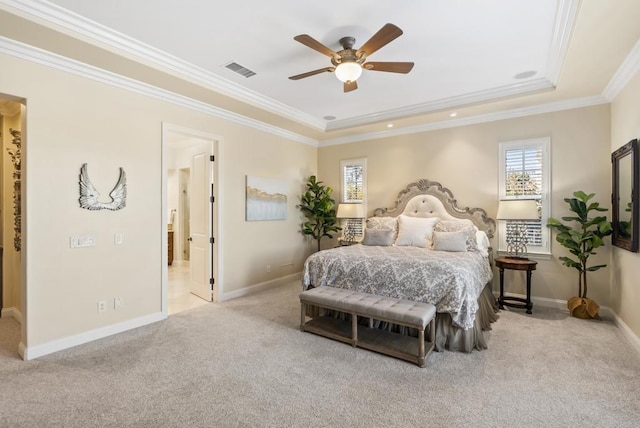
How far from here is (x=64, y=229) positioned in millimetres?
3193

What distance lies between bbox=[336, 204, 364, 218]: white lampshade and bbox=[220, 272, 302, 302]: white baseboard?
61.5 inches

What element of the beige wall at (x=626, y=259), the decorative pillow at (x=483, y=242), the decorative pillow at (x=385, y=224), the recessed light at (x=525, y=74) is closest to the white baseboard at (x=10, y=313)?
the decorative pillow at (x=385, y=224)

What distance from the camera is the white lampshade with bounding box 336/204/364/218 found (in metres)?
5.89

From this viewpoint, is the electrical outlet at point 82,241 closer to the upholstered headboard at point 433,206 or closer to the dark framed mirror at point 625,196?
the upholstered headboard at point 433,206

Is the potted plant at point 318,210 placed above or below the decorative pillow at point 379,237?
above

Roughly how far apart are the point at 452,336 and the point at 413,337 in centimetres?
42

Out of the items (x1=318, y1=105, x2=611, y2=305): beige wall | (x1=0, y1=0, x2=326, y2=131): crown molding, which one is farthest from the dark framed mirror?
(x1=0, y1=0, x2=326, y2=131): crown molding

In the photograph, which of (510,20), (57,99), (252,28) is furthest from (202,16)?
(510,20)

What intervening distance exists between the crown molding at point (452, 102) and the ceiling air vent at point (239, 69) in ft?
7.94

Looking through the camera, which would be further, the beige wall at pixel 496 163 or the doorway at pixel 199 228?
the doorway at pixel 199 228

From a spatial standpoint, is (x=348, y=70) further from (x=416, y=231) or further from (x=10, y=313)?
(x=10, y=313)

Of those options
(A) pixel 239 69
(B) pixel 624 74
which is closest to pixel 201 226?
(A) pixel 239 69

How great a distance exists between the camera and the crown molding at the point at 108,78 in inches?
113

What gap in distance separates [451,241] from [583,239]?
1570 mm
